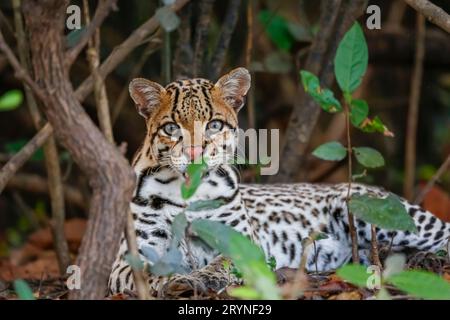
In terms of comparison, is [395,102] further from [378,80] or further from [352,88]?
[352,88]

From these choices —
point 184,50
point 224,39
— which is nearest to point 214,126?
point 184,50

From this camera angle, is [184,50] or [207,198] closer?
[207,198]

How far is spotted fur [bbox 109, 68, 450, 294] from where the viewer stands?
6523mm

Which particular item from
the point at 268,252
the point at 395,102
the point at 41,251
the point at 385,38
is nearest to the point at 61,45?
the point at 268,252

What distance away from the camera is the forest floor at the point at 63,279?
5754 mm

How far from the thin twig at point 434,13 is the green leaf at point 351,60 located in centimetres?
95

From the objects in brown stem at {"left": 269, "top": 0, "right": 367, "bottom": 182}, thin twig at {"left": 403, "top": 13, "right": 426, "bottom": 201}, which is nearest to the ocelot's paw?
brown stem at {"left": 269, "top": 0, "right": 367, "bottom": 182}

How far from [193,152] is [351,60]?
4.12 feet

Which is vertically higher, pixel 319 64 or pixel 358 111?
pixel 319 64

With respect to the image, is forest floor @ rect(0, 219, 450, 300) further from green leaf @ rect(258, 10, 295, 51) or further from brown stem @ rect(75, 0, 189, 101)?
green leaf @ rect(258, 10, 295, 51)

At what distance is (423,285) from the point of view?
480 centimetres

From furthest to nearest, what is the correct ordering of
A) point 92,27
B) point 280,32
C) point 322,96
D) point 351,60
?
1. point 280,32
2. point 322,96
3. point 351,60
4. point 92,27

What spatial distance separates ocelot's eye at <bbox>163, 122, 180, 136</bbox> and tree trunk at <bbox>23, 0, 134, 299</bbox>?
168 cm

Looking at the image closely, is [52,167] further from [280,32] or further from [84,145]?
[84,145]
